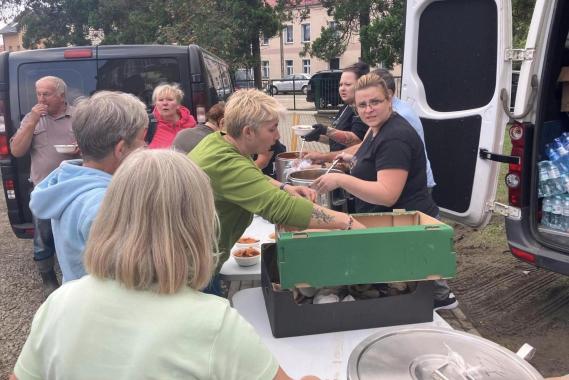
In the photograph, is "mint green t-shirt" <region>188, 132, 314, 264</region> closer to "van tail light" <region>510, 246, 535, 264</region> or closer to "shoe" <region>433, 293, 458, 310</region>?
"shoe" <region>433, 293, 458, 310</region>

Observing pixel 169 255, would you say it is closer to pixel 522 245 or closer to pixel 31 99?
pixel 522 245

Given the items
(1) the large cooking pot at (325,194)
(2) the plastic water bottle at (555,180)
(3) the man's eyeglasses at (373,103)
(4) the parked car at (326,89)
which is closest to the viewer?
(3) the man's eyeglasses at (373,103)

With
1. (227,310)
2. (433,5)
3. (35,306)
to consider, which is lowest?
(35,306)

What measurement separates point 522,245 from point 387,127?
1.37 m

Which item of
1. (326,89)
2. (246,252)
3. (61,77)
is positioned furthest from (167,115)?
(326,89)

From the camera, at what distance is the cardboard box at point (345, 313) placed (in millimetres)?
1710

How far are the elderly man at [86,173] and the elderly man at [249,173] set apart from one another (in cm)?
32

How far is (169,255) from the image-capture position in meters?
1.09

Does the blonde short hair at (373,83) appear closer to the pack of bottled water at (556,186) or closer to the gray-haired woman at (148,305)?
the pack of bottled water at (556,186)

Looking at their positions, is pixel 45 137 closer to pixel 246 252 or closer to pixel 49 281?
pixel 49 281

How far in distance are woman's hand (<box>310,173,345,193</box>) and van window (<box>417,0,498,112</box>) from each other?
1.62 meters

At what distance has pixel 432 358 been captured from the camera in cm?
132

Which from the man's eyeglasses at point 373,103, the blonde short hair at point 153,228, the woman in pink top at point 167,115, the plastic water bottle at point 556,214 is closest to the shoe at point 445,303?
the plastic water bottle at point 556,214

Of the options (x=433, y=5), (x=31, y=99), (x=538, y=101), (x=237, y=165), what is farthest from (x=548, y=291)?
(x=31, y=99)
